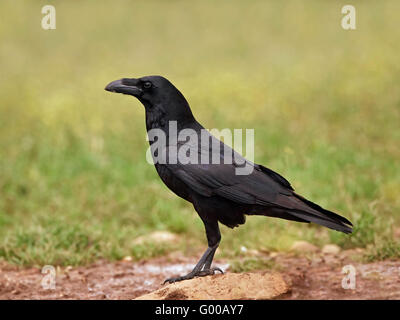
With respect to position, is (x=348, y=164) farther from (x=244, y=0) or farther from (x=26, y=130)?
(x=244, y=0)

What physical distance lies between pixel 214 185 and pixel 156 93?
82 cm

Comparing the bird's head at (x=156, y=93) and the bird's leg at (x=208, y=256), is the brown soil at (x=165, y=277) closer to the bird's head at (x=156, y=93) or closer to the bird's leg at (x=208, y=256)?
the bird's leg at (x=208, y=256)

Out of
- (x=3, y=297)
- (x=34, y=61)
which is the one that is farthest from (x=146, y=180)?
(x=34, y=61)

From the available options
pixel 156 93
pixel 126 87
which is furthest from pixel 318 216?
pixel 126 87

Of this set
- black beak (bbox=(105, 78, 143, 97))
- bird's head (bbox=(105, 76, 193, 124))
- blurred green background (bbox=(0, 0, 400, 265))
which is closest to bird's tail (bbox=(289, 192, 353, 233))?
bird's head (bbox=(105, 76, 193, 124))

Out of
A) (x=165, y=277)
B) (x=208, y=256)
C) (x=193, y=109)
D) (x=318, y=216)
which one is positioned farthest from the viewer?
(x=193, y=109)

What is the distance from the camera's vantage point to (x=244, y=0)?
52.2 feet

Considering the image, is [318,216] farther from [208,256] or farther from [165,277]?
[165,277]

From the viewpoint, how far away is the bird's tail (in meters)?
4.35

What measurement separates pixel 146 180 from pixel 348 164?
261cm

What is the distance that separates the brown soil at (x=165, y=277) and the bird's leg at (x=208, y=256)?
572 mm

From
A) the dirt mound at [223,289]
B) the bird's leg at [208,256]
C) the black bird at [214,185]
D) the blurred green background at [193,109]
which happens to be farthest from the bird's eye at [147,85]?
the blurred green background at [193,109]

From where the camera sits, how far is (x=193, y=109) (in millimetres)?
10555
